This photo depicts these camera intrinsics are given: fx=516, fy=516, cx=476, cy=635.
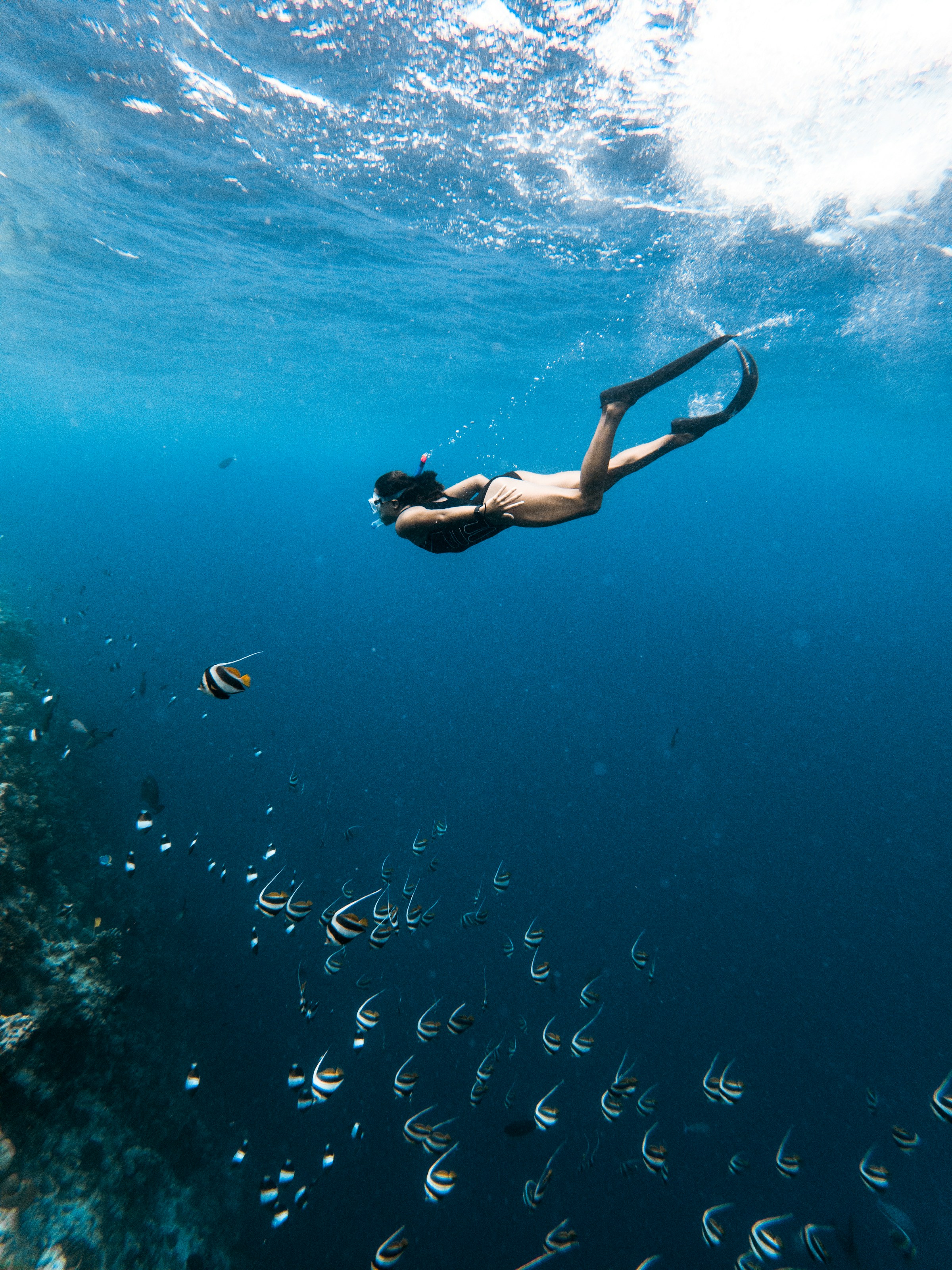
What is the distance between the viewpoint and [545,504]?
3971 millimetres

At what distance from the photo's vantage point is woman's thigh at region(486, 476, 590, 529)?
3961mm

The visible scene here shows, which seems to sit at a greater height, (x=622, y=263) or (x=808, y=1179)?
(x=622, y=263)

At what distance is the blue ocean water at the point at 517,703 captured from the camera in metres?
7.71

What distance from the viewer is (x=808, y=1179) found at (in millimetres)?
7711

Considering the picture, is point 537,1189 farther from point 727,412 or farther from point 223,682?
point 727,412

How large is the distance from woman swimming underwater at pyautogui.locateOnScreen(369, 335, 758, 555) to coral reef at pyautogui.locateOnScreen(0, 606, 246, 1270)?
718 centimetres

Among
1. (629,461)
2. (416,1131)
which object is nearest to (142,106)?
(629,461)

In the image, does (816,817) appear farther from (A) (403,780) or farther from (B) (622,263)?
(B) (622,263)

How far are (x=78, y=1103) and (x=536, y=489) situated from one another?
945 cm

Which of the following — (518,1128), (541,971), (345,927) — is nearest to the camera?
(345,927)

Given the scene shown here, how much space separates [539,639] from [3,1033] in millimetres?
21152

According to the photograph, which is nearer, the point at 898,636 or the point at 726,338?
the point at 726,338

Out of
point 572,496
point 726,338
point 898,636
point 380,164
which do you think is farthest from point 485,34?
point 898,636

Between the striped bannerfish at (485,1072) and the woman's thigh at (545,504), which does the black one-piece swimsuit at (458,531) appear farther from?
the striped bannerfish at (485,1072)
